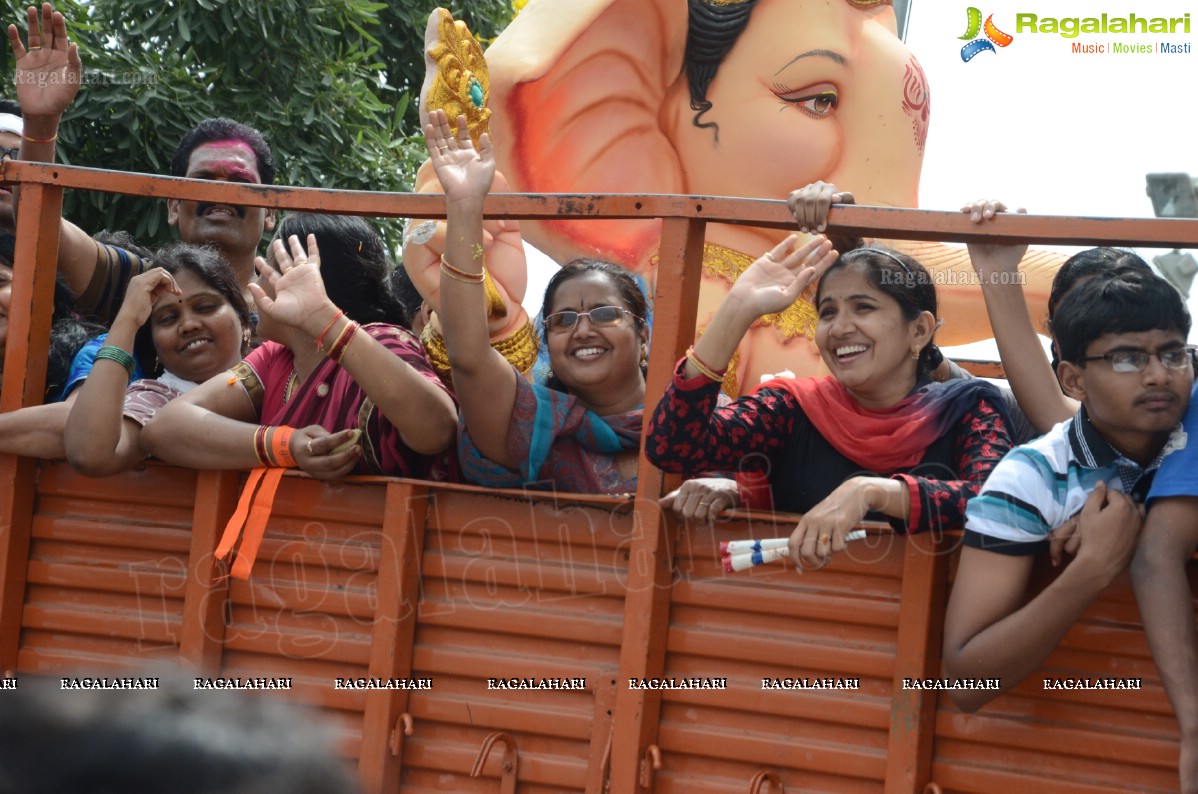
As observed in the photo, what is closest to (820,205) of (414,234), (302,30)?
(414,234)

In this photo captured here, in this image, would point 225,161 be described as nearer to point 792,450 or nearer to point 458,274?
point 458,274

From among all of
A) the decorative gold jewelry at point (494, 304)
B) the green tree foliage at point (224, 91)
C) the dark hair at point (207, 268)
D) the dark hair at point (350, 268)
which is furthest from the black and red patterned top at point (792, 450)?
the green tree foliage at point (224, 91)

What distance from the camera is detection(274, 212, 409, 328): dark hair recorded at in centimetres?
354

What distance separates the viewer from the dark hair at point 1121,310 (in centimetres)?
240

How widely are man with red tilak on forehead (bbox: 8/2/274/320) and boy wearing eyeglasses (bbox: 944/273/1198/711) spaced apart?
2.18 meters

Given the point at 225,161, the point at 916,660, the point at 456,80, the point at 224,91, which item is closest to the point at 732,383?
the point at 456,80

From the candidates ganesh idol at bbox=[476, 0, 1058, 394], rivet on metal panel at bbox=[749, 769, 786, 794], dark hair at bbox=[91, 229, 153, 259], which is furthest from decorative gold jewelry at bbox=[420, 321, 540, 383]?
rivet on metal panel at bbox=[749, 769, 786, 794]

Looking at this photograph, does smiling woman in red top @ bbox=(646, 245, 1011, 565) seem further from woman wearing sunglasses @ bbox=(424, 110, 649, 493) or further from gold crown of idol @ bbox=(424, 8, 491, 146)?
gold crown of idol @ bbox=(424, 8, 491, 146)

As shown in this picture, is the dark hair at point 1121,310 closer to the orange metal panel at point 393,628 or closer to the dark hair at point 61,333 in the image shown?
the orange metal panel at point 393,628

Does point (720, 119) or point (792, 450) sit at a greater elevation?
point (720, 119)

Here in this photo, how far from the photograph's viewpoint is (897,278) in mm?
2836

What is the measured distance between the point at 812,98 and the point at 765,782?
2785mm

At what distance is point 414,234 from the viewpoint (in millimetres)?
4086

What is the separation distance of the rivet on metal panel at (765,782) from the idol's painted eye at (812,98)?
2.71m
